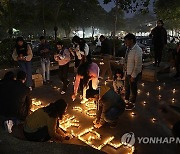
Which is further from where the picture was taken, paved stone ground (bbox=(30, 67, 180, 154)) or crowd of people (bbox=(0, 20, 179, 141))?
paved stone ground (bbox=(30, 67, 180, 154))

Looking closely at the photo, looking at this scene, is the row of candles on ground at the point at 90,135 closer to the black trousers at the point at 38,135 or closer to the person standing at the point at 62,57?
the black trousers at the point at 38,135

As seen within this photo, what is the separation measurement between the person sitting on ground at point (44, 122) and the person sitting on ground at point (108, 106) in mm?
1234

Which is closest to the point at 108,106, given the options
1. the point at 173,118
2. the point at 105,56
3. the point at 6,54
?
the point at 173,118

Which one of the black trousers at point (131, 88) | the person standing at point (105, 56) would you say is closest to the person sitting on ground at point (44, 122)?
the black trousers at point (131, 88)

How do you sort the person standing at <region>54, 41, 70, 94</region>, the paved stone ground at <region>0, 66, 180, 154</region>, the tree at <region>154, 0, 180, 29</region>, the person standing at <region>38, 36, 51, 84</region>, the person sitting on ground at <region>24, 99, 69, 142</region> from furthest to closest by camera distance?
the tree at <region>154, 0, 180, 29</region> < the person standing at <region>38, 36, 51, 84</region> < the person standing at <region>54, 41, 70, 94</region> < the paved stone ground at <region>0, 66, 180, 154</region> < the person sitting on ground at <region>24, 99, 69, 142</region>

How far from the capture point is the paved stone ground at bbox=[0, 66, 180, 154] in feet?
15.4

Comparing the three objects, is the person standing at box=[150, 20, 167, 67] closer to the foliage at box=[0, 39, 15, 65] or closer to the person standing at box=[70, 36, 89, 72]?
the person standing at box=[70, 36, 89, 72]

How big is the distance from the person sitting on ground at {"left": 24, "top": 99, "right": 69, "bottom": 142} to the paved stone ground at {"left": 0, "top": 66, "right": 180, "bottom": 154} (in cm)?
72

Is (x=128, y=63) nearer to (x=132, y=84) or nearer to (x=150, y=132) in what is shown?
(x=132, y=84)

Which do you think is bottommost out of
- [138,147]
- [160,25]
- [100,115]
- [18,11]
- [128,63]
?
[138,147]

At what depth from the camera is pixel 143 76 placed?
10.1 m

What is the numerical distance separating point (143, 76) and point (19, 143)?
7398 millimetres

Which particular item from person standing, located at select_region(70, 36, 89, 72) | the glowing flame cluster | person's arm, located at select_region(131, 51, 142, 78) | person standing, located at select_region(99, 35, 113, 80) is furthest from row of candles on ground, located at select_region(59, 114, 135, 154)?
person standing, located at select_region(99, 35, 113, 80)

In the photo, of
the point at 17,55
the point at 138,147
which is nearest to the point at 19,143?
the point at 138,147
